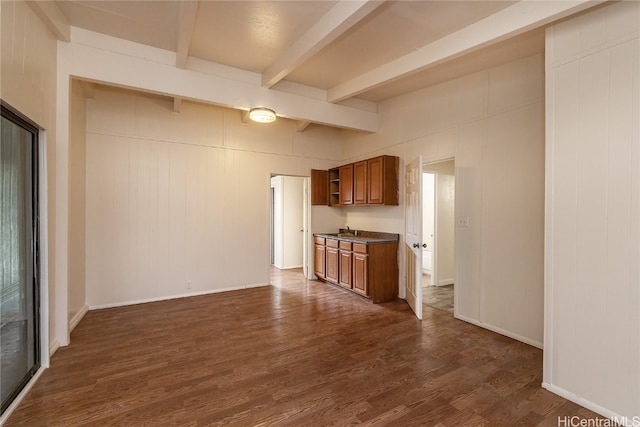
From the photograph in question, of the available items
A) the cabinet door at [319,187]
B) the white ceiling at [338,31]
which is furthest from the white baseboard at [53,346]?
the cabinet door at [319,187]

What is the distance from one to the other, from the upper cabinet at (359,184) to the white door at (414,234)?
29 centimetres

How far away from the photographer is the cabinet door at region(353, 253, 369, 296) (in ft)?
14.9

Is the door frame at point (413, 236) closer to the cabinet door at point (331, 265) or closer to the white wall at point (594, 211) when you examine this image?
the cabinet door at point (331, 265)

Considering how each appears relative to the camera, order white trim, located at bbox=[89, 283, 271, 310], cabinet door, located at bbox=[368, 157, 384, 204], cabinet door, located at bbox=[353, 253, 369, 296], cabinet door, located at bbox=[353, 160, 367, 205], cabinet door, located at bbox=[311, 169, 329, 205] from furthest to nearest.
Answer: cabinet door, located at bbox=[311, 169, 329, 205], cabinet door, located at bbox=[353, 160, 367, 205], cabinet door, located at bbox=[368, 157, 384, 204], cabinet door, located at bbox=[353, 253, 369, 296], white trim, located at bbox=[89, 283, 271, 310]

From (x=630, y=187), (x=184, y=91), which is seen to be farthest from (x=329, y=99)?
(x=630, y=187)

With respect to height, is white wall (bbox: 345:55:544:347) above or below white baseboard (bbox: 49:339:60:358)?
above

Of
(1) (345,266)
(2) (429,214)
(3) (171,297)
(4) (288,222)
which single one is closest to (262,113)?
(1) (345,266)

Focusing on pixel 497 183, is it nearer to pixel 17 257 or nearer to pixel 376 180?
pixel 376 180

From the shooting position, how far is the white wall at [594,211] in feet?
6.40

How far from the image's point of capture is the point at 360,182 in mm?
5133

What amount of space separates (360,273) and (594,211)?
3034 mm

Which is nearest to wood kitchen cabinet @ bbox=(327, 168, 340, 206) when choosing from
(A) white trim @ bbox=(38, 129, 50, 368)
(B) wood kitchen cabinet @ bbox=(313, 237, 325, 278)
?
(B) wood kitchen cabinet @ bbox=(313, 237, 325, 278)

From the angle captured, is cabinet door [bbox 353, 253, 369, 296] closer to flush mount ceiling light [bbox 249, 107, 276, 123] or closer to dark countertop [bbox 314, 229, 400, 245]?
dark countertop [bbox 314, 229, 400, 245]

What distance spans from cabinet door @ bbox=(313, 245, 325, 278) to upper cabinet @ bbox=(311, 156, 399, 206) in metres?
0.92
